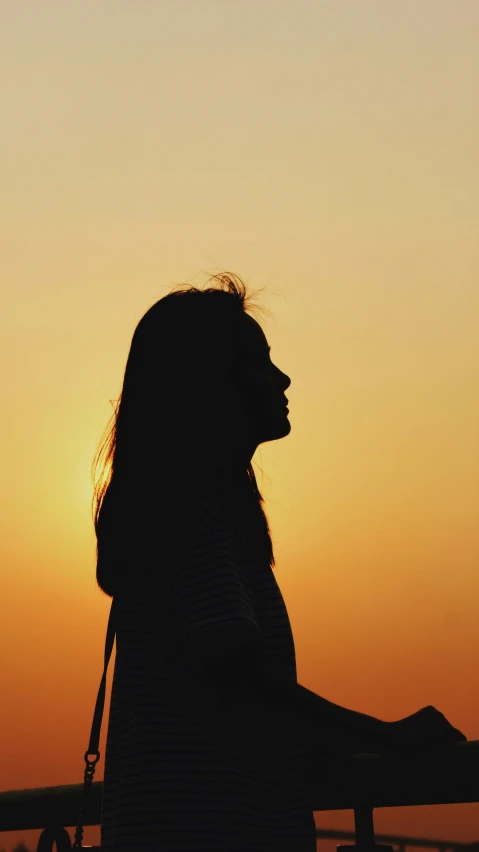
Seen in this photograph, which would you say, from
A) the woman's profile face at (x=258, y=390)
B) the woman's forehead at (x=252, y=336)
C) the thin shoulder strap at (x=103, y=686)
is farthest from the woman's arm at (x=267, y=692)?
the woman's forehead at (x=252, y=336)

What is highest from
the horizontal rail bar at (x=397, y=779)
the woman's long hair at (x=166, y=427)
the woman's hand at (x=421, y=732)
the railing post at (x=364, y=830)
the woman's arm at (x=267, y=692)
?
the woman's long hair at (x=166, y=427)

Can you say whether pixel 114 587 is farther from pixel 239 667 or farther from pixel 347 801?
pixel 347 801

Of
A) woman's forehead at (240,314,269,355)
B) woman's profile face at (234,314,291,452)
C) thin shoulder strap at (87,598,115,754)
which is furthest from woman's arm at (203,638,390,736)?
woman's forehead at (240,314,269,355)

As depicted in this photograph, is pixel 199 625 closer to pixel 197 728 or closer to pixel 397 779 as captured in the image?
pixel 197 728

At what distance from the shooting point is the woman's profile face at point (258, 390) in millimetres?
2438

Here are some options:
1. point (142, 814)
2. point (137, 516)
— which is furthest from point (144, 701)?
point (137, 516)

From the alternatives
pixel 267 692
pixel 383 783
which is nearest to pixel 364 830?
pixel 383 783

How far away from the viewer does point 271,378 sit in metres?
2.48

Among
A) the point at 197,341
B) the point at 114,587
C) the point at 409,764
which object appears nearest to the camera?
the point at 409,764

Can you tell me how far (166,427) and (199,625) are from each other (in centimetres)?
54

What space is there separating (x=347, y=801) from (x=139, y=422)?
96 centimetres

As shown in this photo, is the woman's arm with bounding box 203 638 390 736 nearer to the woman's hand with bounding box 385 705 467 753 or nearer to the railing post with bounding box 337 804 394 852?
the woman's hand with bounding box 385 705 467 753

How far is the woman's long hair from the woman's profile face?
24 mm

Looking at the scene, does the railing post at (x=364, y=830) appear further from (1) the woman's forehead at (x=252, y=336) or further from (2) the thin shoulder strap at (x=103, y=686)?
(1) the woman's forehead at (x=252, y=336)
